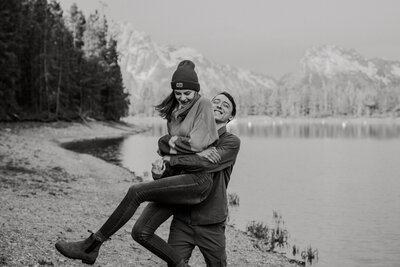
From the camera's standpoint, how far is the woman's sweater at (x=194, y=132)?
5414 millimetres

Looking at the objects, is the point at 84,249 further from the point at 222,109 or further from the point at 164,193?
the point at 222,109

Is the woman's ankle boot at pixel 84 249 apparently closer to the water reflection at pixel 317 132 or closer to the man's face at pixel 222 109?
the man's face at pixel 222 109

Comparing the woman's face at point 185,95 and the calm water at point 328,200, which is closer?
the woman's face at point 185,95

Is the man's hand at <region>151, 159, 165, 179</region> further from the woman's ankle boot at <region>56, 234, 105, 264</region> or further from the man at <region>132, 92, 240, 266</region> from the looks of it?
the woman's ankle boot at <region>56, 234, 105, 264</region>

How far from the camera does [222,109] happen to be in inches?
237

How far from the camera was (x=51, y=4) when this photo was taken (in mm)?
67812

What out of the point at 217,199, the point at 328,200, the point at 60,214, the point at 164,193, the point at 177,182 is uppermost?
the point at 177,182

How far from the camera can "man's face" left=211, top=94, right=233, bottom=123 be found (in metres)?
5.99

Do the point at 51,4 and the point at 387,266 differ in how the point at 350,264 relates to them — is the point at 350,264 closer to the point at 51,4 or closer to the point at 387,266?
the point at 387,266

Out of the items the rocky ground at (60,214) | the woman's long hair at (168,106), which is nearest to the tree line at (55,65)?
the rocky ground at (60,214)

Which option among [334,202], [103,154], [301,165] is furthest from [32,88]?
[334,202]

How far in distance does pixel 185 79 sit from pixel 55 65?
55693 mm

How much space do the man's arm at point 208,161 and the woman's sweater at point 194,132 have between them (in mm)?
98

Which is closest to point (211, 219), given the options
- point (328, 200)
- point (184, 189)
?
point (184, 189)
